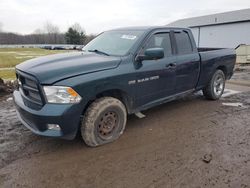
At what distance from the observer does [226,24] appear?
1393 inches

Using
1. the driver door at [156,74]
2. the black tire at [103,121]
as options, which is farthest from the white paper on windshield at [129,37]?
the black tire at [103,121]

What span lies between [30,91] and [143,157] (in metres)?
1.96

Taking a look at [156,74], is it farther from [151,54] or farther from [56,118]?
[56,118]

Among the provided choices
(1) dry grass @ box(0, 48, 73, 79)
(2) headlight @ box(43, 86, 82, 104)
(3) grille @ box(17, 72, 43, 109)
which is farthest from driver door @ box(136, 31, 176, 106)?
(1) dry grass @ box(0, 48, 73, 79)

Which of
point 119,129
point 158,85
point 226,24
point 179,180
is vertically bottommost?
point 179,180

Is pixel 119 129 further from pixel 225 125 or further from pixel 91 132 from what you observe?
pixel 225 125

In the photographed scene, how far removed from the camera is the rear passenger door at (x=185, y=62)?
4.88 meters

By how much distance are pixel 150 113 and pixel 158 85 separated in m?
1.11

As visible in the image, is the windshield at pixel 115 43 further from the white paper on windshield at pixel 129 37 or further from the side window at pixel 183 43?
the side window at pixel 183 43

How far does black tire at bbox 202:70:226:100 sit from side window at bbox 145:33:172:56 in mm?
1875

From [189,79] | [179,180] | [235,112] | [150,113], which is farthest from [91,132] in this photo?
[235,112]

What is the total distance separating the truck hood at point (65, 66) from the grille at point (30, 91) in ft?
0.34

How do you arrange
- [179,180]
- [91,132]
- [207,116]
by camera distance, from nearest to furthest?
[179,180] < [91,132] < [207,116]

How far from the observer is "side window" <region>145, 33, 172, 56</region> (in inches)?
174
